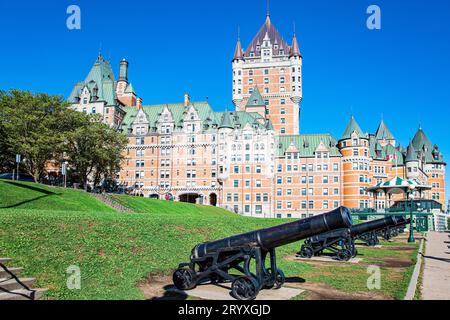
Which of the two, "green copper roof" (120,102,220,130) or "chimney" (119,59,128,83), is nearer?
"green copper roof" (120,102,220,130)

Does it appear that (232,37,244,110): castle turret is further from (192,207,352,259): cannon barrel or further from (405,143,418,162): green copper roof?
(192,207,352,259): cannon barrel

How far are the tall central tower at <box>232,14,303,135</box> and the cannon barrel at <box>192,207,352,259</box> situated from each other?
79732mm

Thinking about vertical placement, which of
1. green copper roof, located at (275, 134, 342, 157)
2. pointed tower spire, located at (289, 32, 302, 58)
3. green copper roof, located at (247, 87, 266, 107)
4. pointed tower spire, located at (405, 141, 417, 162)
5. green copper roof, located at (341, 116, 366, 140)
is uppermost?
pointed tower spire, located at (289, 32, 302, 58)

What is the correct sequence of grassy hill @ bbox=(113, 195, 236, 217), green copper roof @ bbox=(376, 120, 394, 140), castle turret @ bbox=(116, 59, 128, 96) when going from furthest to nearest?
castle turret @ bbox=(116, 59, 128, 96) < green copper roof @ bbox=(376, 120, 394, 140) < grassy hill @ bbox=(113, 195, 236, 217)

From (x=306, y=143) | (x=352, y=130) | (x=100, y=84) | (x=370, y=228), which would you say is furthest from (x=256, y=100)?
(x=370, y=228)

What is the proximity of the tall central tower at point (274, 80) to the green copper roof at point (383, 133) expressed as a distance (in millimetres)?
19597

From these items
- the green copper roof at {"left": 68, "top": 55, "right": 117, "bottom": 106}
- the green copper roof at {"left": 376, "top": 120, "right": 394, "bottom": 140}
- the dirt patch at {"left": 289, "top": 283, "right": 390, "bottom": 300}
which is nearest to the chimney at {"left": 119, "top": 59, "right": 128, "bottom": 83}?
the green copper roof at {"left": 68, "top": 55, "right": 117, "bottom": 106}

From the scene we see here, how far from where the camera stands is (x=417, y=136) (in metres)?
95.7

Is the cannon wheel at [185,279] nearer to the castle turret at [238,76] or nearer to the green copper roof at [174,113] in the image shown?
the green copper roof at [174,113]

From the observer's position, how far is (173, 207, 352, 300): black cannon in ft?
34.9

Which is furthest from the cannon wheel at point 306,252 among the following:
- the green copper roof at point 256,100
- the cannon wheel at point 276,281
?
the green copper roof at point 256,100

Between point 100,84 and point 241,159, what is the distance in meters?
34.6

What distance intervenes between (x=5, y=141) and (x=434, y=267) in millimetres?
50857
